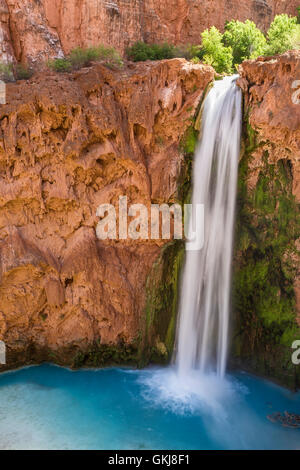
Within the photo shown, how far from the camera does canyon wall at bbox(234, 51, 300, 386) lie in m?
10.5

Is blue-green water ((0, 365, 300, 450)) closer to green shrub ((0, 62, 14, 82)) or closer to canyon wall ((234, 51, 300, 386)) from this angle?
canyon wall ((234, 51, 300, 386))

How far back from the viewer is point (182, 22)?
58.5 feet

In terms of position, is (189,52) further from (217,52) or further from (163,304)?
(163,304)

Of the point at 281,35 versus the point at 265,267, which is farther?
the point at 281,35

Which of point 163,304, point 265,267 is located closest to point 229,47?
point 265,267

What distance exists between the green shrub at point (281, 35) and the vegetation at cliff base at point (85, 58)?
5.82 m

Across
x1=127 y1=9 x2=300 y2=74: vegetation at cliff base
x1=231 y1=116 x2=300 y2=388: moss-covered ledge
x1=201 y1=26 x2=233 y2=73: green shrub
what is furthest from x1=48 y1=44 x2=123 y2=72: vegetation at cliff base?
x1=231 y1=116 x2=300 y2=388: moss-covered ledge

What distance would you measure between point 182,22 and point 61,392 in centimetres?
1581

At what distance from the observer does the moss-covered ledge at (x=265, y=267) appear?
11266 mm

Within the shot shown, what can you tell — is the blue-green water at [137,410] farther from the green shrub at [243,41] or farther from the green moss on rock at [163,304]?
the green shrub at [243,41]

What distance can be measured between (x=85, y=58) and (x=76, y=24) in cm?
220

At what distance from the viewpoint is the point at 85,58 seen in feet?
43.8

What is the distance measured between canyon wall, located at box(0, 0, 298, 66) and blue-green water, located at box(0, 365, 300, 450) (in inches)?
410
